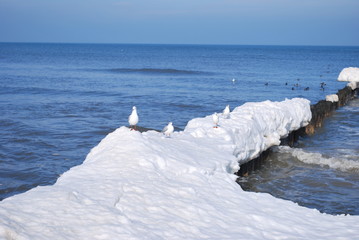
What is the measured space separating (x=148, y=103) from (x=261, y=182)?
19870mm

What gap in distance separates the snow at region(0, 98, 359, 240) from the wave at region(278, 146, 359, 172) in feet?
16.2

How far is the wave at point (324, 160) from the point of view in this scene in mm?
14734

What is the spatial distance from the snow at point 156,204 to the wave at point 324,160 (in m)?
4.94

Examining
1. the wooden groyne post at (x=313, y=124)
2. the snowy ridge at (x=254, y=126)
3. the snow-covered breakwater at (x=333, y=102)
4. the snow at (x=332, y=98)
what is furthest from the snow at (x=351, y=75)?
the snowy ridge at (x=254, y=126)

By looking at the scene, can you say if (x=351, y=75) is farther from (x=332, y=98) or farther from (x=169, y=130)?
(x=169, y=130)

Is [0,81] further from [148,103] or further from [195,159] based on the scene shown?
[195,159]

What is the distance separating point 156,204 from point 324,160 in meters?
9.58

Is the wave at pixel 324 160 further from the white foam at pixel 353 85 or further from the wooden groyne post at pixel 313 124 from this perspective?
the white foam at pixel 353 85

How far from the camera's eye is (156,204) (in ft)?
25.1

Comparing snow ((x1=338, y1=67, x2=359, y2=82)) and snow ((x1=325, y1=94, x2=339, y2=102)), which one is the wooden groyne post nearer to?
snow ((x1=325, y1=94, x2=339, y2=102))

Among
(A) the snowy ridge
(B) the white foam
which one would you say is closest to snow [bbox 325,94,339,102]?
(B) the white foam

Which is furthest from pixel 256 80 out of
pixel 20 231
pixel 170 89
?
pixel 20 231

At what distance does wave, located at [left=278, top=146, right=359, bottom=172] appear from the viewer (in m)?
14.7

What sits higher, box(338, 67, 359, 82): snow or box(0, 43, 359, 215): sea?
box(338, 67, 359, 82): snow
